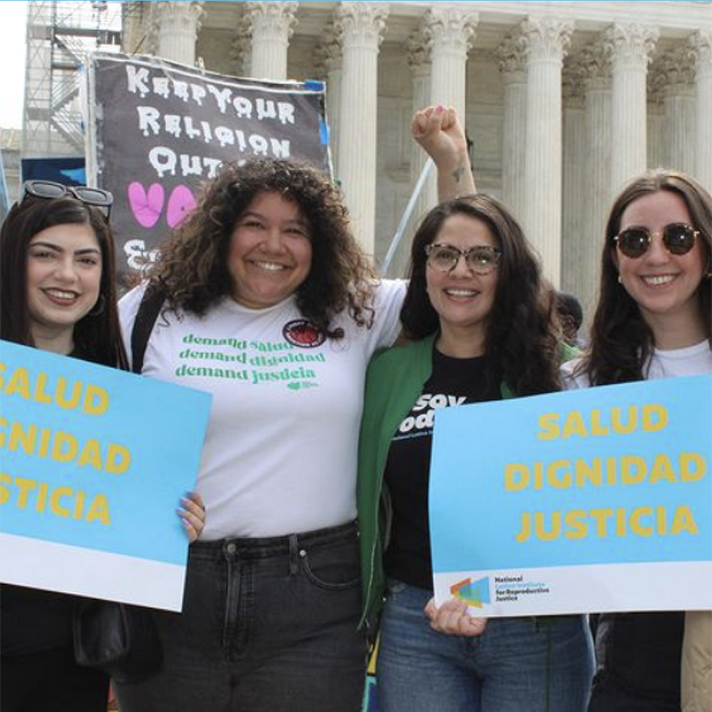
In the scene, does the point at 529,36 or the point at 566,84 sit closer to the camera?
the point at 529,36

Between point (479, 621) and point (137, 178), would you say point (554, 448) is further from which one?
point (137, 178)

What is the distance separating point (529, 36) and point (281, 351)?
3076 centimetres

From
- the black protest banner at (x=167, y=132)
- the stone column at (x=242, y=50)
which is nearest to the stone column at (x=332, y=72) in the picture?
the stone column at (x=242, y=50)

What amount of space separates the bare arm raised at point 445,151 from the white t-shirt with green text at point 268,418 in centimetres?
106

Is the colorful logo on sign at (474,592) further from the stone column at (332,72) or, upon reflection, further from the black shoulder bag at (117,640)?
the stone column at (332,72)

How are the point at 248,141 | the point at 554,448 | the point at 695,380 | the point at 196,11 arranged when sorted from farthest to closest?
the point at 196,11, the point at 248,141, the point at 554,448, the point at 695,380

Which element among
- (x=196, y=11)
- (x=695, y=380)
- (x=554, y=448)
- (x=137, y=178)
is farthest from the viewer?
(x=196, y=11)

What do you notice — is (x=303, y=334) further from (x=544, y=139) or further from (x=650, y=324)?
(x=544, y=139)

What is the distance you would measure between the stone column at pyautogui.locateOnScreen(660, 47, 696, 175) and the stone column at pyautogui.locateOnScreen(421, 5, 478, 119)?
750 centimetres

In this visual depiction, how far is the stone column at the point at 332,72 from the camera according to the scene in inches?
1282

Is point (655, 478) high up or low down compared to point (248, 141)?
down

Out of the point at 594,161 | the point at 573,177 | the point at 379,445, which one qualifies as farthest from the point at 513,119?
the point at 379,445

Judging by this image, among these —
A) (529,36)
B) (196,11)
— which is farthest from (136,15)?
(529,36)

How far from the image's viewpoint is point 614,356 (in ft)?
12.3
